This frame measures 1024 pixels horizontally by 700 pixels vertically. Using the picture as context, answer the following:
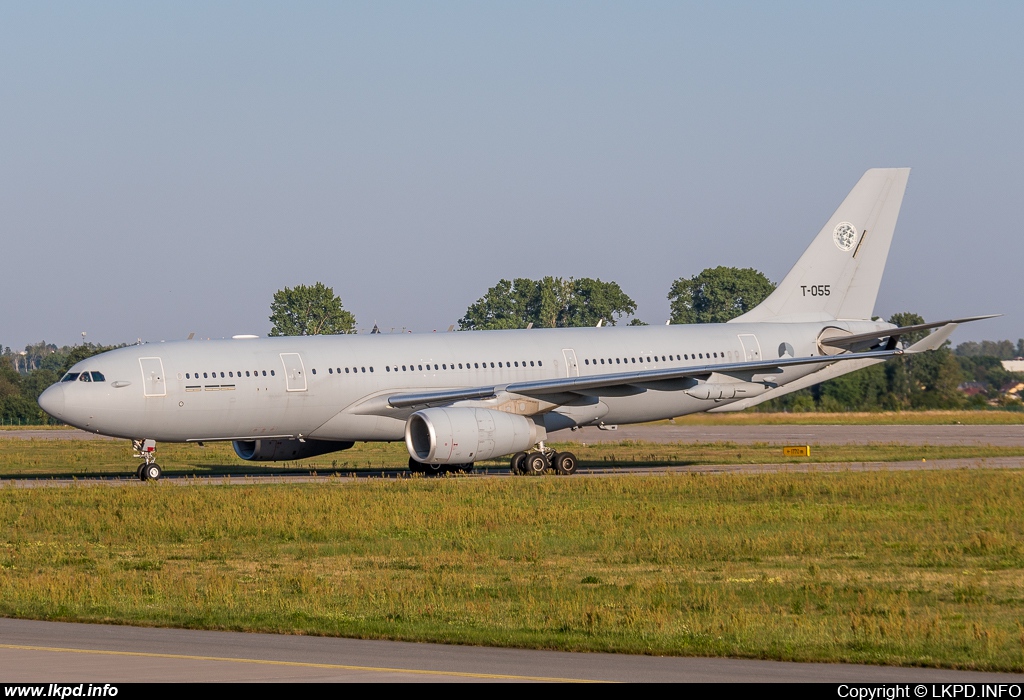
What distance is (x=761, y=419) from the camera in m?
70.4

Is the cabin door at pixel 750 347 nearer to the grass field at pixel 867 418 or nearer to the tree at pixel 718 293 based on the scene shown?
the grass field at pixel 867 418

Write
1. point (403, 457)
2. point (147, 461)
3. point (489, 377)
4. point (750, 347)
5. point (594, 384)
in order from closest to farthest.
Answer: point (147, 461)
point (594, 384)
point (489, 377)
point (750, 347)
point (403, 457)

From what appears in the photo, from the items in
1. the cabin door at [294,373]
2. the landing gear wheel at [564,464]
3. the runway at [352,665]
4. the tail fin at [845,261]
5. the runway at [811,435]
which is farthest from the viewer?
the runway at [811,435]

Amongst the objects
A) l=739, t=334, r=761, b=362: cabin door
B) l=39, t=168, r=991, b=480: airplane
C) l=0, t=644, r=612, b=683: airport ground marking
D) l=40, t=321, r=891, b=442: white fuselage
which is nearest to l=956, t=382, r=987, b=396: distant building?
l=39, t=168, r=991, b=480: airplane

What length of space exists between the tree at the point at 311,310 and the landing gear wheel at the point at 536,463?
84744 mm

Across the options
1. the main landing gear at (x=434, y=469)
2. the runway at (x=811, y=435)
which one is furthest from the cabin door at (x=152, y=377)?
the runway at (x=811, y=435)

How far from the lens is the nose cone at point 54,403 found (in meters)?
34.1

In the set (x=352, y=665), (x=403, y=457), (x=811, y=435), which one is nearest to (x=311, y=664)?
(x=352, y=665)

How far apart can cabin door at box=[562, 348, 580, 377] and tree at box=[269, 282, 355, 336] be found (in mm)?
82319

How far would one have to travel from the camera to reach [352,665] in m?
12.5

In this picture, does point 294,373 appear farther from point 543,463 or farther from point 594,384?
point 594,384

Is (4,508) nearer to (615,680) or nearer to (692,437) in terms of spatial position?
(615,680)

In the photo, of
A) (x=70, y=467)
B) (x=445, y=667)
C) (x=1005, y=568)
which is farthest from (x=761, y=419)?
(x=445, y=667)

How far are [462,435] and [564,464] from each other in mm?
4302
